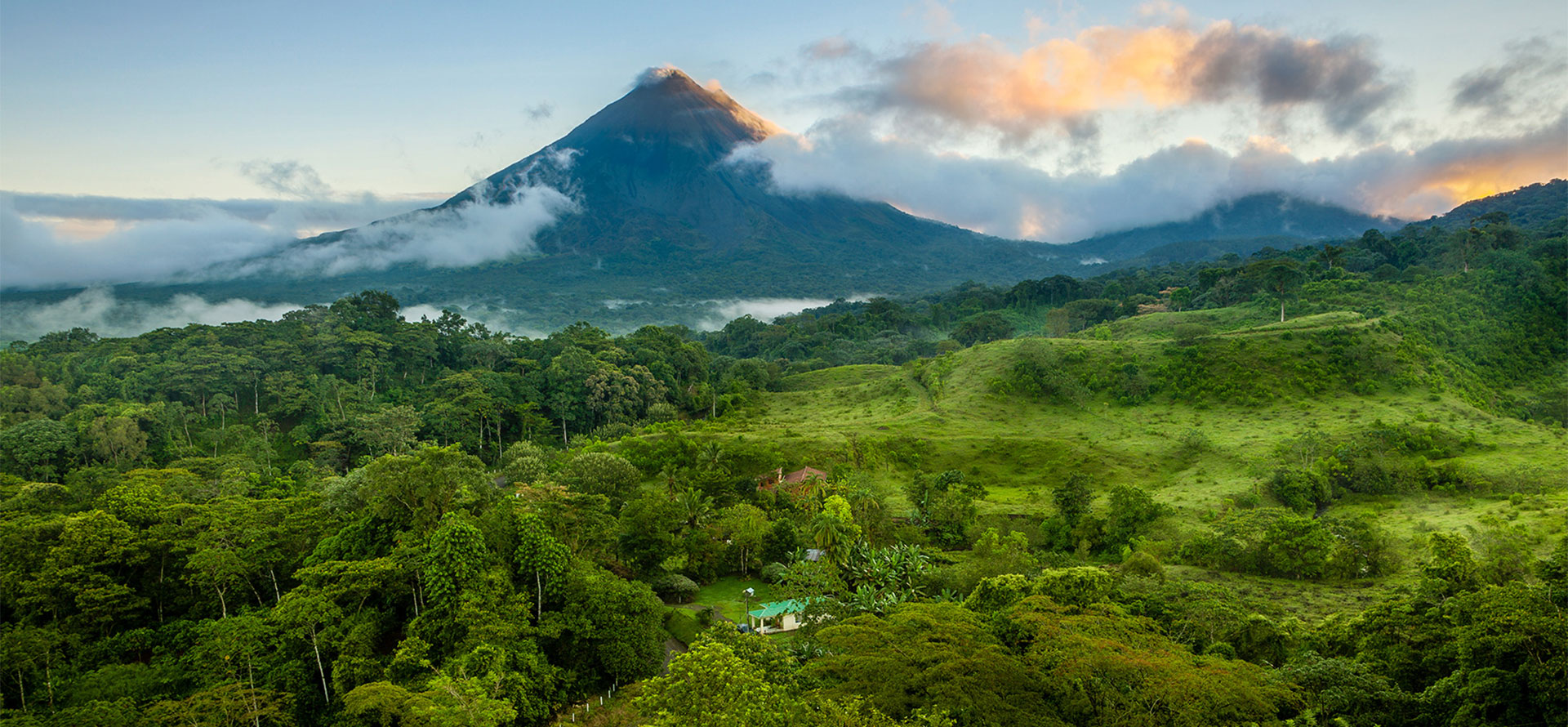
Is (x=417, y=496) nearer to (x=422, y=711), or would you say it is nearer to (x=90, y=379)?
(x=422, y=711)

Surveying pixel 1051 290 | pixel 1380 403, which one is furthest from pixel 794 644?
pixel 1051 290

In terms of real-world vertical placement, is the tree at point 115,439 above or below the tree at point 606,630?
above

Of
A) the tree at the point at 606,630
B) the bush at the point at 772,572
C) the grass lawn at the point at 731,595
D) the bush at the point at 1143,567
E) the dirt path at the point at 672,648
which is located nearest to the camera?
the tree at the point at 606,630

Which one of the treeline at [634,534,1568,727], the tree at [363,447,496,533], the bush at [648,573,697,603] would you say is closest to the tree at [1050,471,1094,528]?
the treeline at [634,534,1568,727]

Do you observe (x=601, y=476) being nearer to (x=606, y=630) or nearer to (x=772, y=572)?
(x=772, y=572)

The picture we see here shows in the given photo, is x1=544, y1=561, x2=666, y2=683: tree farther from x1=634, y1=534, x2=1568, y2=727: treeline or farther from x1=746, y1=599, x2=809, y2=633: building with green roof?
x1=634, y1=534, x2=1568, y2=727: treeline

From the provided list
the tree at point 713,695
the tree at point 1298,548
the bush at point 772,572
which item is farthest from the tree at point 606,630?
the tree at point 1298,548

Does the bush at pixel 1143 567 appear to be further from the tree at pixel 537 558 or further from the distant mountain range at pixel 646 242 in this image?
the distant mountain range at pixel 646 242
